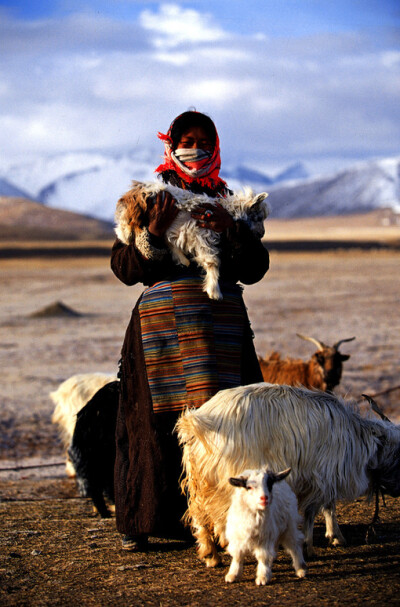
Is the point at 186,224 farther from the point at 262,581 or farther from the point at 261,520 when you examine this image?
the point at 262,581

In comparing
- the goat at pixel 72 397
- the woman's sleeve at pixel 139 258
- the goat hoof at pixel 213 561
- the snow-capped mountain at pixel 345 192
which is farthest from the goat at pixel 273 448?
the snow-capped mountain at pixel 345 192

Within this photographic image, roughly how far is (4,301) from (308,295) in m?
7.78

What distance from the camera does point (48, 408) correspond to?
31.7 ft

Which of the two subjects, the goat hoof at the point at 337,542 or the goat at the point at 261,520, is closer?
the goat at the point at 261,520

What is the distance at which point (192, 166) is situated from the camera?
12.0ft

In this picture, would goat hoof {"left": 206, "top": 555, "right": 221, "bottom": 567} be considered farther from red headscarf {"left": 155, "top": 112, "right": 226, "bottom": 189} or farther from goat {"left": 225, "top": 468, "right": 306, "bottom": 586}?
red headscarf {"left": 155, "top": 112, "right": 226, "bottom": 189}

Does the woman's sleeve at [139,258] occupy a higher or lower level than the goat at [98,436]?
higher

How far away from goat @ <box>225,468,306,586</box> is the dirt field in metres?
0.11

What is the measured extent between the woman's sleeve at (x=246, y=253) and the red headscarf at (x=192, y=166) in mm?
313

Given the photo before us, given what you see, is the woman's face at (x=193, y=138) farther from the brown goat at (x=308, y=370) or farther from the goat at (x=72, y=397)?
the brown goat at (x=308, y=370)

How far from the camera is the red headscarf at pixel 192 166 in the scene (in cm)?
367

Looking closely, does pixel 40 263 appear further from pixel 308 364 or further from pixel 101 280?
pixel 308 364

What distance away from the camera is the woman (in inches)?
136

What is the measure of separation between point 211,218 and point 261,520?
1.25 metres
